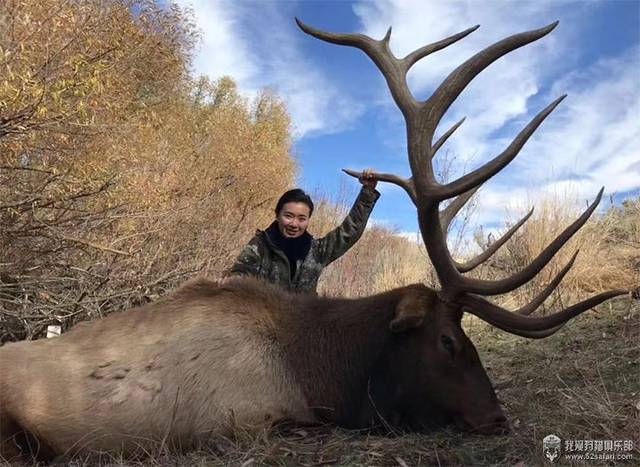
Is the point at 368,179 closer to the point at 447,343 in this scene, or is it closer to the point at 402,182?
the point at 402,182

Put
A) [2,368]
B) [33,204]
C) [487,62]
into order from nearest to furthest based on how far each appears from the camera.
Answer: [487,62] < [2,368] < [33,204]

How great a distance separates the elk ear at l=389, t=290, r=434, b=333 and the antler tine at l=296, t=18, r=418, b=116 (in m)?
1.13

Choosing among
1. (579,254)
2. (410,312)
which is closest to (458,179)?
(410,312)

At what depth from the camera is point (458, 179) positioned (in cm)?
341

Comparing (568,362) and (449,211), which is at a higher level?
(449,211)

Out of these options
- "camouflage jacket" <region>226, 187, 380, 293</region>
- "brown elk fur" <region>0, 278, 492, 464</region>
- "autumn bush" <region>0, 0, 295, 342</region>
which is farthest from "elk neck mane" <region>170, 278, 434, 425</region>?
"autumn bush" <region>0, 0, 295, 342</region>

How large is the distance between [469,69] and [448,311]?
1.41m

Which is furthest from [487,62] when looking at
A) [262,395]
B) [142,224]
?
[142,224]

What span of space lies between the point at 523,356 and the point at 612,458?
9.30 ft

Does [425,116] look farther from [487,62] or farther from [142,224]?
[142,224]

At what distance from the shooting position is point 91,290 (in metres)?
6.94

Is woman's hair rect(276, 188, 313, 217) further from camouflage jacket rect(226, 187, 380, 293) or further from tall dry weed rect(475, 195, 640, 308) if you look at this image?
tall dry weed rect(475, 195, 640, 308)

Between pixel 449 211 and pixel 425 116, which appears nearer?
pixel 425 116

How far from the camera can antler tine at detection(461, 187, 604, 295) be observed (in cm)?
316
